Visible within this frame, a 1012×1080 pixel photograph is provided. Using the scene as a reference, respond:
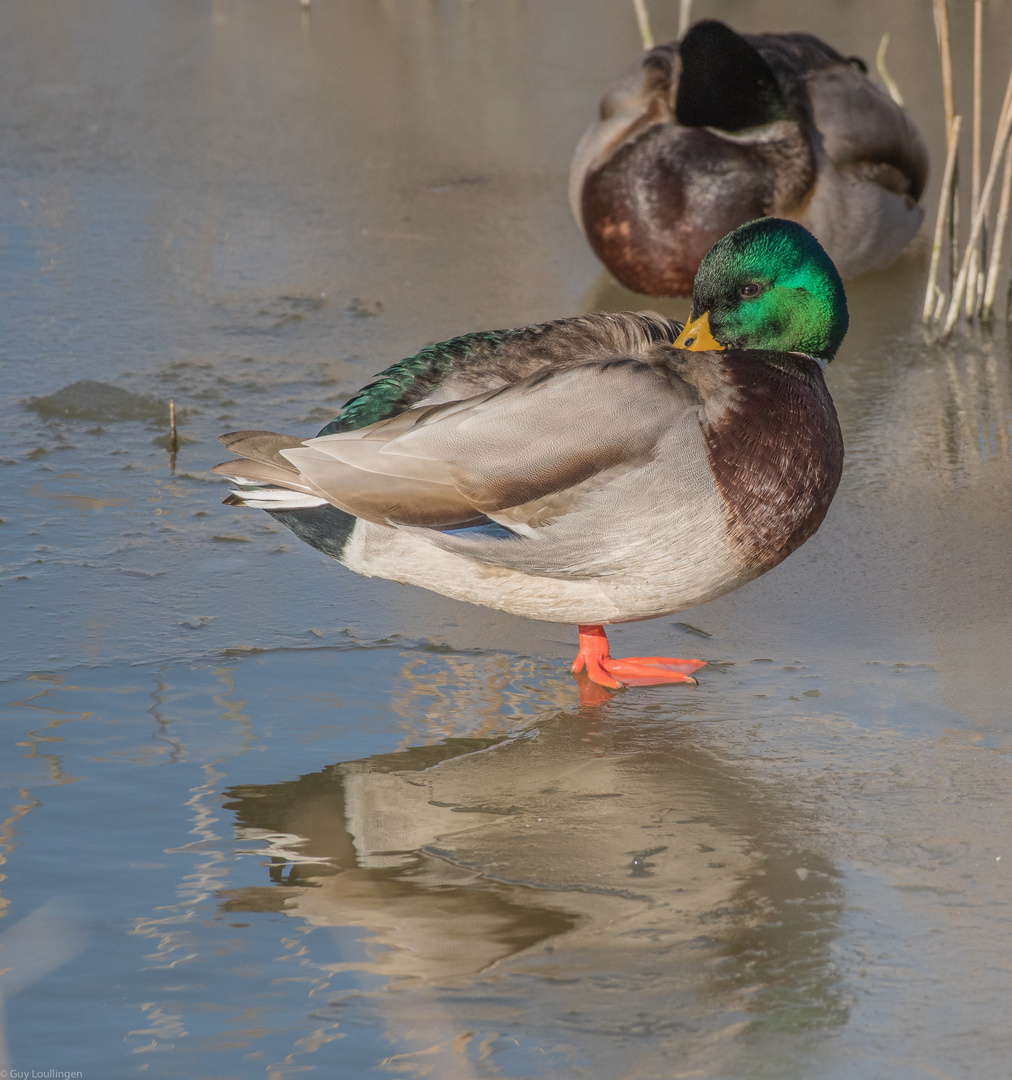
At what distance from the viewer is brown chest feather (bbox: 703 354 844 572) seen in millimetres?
2559

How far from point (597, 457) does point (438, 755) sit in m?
0.60

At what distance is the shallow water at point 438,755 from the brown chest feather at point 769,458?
14.0 inches

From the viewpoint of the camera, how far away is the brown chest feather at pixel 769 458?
8.39ft

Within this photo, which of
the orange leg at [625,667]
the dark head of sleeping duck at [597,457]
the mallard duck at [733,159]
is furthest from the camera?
the mallard duck at [733,159]

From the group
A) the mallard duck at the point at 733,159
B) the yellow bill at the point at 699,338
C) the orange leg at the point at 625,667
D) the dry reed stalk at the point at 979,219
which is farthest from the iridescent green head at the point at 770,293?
the mallard duck at the point at 733,159

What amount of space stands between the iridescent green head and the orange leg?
622 mm

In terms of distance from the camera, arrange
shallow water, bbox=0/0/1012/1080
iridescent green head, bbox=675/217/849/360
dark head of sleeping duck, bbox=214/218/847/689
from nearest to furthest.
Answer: shallow water, bbox=0/0/1012/1080
dark head of sleeping duck, bbox=214/218/847/689
iridescent green head, bbox=675/217/849/360

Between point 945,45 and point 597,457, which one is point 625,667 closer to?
point 597,457

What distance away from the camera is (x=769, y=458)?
101 inches

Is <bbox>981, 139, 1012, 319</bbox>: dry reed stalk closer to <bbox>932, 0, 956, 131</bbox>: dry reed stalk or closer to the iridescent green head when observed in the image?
<bbox>932, 0, 956, 131</bbox>: dry reed stalk

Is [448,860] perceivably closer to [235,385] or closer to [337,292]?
[235,385]

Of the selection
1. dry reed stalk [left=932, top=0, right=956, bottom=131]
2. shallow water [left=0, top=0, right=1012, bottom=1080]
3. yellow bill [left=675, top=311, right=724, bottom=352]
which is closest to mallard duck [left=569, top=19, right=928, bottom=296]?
shallow water [left=0, top=0, right=1012, bottom=1080]

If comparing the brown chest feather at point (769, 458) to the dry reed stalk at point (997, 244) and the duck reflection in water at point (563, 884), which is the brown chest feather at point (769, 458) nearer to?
the duck reflection in water at point (563, 884)

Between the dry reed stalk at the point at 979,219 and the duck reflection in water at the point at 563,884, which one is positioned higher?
the dry reed stalk at the point at 979,219
